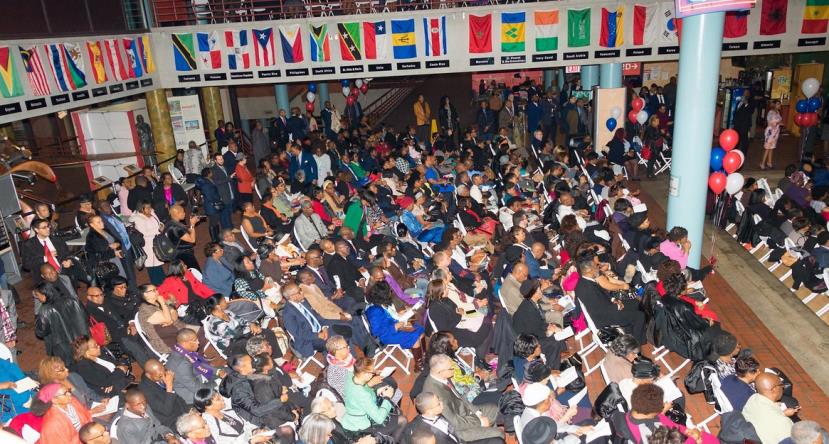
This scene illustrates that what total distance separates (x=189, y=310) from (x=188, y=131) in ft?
33.0

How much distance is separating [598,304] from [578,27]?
10623 mm

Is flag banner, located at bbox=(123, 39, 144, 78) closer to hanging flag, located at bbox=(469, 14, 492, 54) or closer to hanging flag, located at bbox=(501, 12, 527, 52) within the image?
hanging flag, located at bbox=(469, 14, 492, 54)

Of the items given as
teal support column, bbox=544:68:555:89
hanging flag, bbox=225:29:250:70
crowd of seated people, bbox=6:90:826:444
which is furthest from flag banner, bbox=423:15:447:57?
teal support column, bbox=544:68:555:89

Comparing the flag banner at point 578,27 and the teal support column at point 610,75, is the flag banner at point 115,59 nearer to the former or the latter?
the flag banner at point 578,27

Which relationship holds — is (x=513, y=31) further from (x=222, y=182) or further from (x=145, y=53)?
(x=145, y=53)

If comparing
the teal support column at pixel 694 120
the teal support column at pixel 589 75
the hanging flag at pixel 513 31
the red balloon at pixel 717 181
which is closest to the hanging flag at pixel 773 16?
the teal support column at pixel 589 75

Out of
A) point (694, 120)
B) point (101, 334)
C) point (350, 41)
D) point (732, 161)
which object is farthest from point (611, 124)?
point (101, 334)

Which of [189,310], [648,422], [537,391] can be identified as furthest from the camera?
[189,310]

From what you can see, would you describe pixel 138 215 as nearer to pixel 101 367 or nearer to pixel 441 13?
pixel 101 367

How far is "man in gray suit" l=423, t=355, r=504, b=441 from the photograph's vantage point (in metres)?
5.21

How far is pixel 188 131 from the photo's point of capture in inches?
641

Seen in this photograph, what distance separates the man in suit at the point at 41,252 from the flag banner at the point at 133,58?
7446 mm

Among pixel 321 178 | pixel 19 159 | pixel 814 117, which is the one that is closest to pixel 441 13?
pixel 321 178

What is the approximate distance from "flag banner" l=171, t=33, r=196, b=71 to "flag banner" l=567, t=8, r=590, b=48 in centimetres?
967
